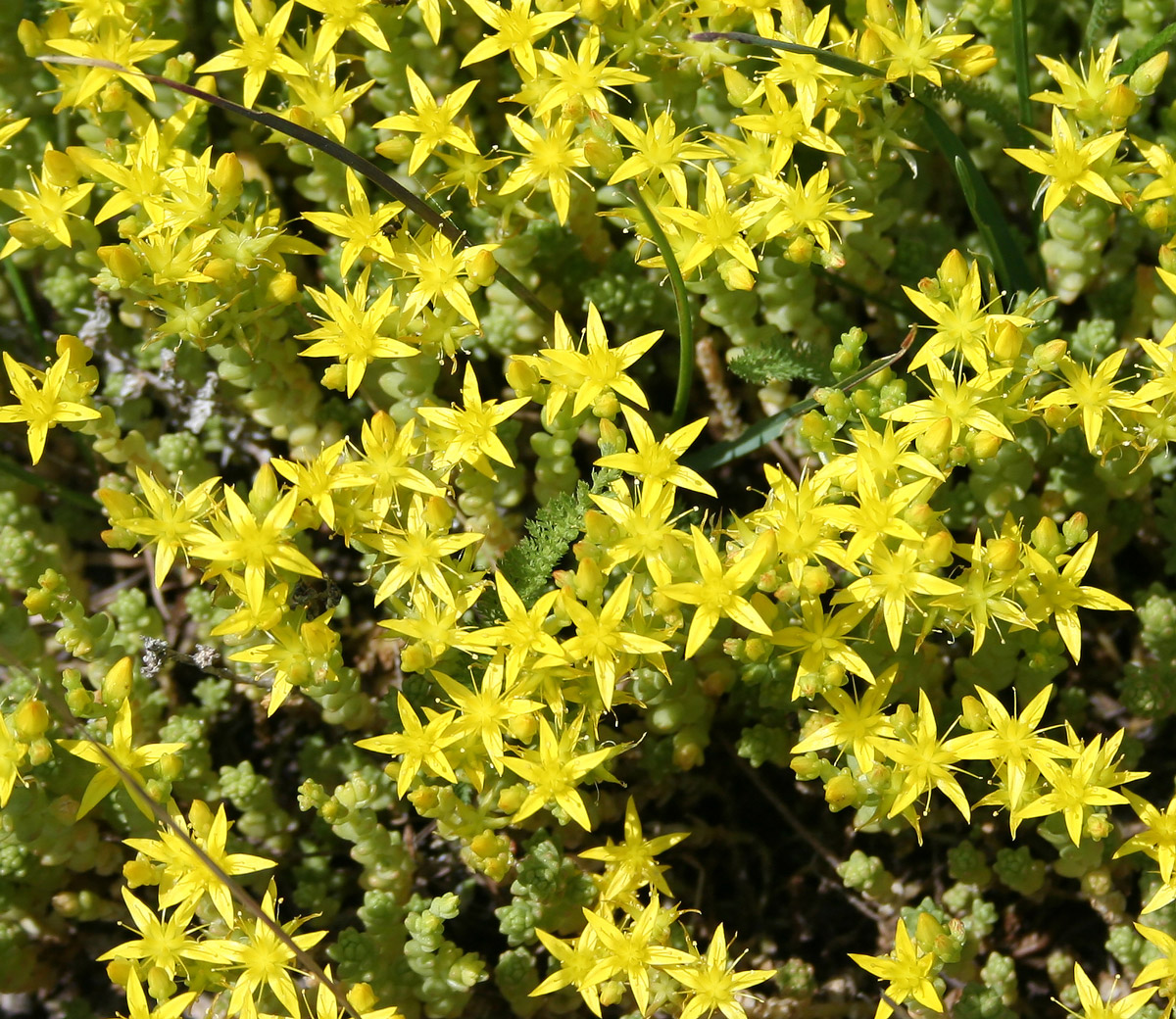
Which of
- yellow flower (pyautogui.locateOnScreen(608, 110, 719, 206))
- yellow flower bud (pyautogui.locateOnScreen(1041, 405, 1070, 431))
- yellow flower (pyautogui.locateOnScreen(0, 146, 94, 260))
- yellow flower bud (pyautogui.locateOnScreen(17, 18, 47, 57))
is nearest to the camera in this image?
yellow flower bud (pyautogui.locateOnScreen(1041, 405, 1070, 431))

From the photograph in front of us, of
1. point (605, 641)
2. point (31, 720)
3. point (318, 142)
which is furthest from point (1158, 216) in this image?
point (31, 720)


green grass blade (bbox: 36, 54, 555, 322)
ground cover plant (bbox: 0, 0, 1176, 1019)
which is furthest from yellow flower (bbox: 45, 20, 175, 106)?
green grass blade (bbox: 36, 54, 555, 322)

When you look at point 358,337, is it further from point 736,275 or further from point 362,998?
point 362,998

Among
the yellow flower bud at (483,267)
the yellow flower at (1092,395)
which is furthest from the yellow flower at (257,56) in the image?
the yellow flower at (1092,395)

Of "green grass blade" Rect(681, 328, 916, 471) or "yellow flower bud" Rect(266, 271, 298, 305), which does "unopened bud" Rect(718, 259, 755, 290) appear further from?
"yellow flower bud" Rect(266, 271, 298, 305)

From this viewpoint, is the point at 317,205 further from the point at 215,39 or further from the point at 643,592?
the point at 643,592

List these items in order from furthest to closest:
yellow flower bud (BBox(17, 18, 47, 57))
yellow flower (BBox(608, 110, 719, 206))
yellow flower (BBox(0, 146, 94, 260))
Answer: yellow flower bud (BBox(17, 18, 47, 57)) < yellow flower (BBox(0, 146, 94, 260)) < yellow flower (BBox(608, 110, 719, 206))

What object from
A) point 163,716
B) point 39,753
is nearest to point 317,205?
point 163,716
